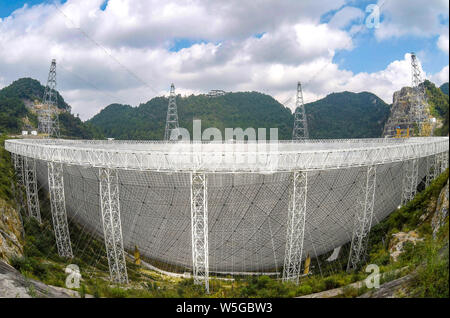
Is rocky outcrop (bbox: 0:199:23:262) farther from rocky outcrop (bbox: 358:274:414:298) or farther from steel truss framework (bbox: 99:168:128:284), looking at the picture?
rocky outcrop (bbox: 358:274:414:298)

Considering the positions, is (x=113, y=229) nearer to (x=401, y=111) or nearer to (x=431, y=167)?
(x=431, y=167)

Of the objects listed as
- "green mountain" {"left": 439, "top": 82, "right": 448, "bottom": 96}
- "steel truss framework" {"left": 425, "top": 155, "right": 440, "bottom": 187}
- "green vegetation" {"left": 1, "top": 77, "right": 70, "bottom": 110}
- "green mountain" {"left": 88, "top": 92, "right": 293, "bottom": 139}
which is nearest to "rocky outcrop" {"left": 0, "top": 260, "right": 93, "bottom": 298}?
"steel truss framework" {"left": 425, "top": 155, "right": 440, "bottom": 187}

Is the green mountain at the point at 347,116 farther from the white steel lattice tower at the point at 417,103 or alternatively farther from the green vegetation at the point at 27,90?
the green vegetation at the point at 27,90

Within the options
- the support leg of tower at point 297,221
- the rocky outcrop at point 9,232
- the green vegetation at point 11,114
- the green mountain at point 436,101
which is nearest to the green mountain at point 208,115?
the green vegetation at point 11,114

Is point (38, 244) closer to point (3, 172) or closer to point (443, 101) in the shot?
point (3, 172)

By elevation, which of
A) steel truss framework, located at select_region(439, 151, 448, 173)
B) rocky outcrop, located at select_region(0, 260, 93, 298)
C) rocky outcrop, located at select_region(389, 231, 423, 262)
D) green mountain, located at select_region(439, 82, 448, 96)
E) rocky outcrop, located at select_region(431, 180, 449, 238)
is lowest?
rocky outcrop, located at select_region(389, 231, 423, 262)

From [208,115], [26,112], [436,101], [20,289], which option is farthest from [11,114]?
[436,101]
